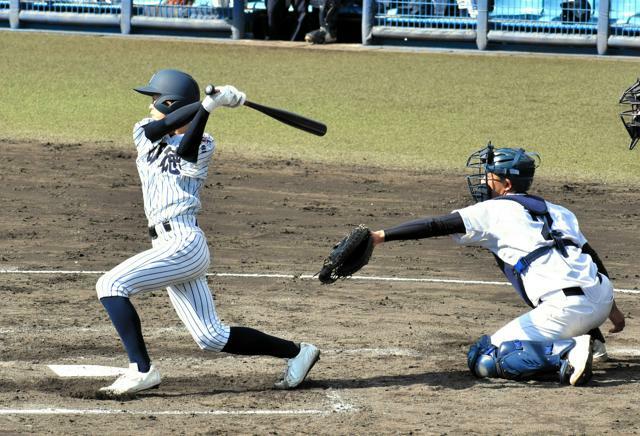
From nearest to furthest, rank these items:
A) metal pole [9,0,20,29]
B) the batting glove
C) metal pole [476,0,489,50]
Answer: the batting glove → metal pole [476,0,489,50] → metal pole [9,0,20,29]

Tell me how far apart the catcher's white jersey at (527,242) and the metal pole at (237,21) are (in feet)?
40.1

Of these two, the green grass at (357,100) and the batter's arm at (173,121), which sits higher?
the batter's arm at (173,121)

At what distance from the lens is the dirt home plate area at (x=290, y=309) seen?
550cm

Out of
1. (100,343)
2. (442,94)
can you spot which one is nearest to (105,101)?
(442,94)

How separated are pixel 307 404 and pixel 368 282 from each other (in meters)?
2.85

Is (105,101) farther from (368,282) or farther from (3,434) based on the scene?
(3,434)

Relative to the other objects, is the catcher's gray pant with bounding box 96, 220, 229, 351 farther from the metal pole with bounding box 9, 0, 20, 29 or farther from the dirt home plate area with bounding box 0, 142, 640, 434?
the metal pole with bounding box 9, 0, 20, 29

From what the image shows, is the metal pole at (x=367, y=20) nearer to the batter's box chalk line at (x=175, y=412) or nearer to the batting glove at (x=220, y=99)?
the batting glove at (x=220, y=99)

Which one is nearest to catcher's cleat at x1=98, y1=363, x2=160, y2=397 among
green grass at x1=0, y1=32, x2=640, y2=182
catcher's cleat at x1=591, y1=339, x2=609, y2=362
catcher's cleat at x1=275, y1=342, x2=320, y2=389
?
catcher's cleat at x1=275, y1=342, x2=320, y2=389

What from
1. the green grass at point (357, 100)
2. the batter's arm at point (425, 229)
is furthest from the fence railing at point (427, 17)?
the batter's arm at point (425, 229)

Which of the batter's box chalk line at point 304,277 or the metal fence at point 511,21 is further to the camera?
the metal fence at point 511,21

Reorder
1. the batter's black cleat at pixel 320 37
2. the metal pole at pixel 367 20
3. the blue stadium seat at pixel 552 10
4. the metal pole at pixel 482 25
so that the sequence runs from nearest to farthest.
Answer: the blue stadium seat at pixel 552 10, the metal pole at pixel 482 25, the metal pole at pixel 367 20, the batter's black cleat at pixel 320 37

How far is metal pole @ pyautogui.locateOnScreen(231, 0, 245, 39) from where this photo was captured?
17.6 metres

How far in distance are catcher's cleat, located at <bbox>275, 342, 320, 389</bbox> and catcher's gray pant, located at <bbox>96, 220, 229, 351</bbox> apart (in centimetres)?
38
